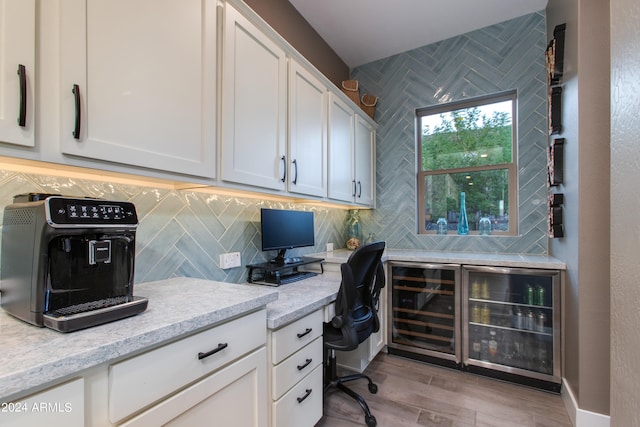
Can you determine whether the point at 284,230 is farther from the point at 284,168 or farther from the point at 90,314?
the point at 90,314

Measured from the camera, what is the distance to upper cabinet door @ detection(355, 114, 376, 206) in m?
3.03

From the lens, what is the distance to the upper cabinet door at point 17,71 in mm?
801

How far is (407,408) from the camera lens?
195cm

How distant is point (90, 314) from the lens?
0.81 meters

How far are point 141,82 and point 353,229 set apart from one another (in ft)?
8.70

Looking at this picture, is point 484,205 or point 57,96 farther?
point 484,205

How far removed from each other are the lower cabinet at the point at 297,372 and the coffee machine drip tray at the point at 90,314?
23.4 inches

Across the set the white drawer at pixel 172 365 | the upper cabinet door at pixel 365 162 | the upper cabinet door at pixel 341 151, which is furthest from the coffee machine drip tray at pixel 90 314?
the upper cabinet door at pixel 365 162

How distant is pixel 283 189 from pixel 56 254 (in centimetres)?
123

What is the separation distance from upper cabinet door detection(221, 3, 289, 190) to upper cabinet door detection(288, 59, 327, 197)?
9 centimetres

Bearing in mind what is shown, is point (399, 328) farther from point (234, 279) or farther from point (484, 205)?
point (234, 279)

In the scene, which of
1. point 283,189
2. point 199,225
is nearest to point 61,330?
point 199,225

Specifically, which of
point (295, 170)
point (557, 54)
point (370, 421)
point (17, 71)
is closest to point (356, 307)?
point (370, 421)

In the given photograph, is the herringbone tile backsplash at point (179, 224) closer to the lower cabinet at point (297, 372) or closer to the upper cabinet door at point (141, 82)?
the upper cabinet door at point (141, 82)
